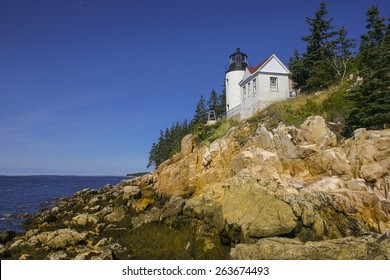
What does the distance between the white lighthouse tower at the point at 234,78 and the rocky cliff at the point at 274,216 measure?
11.6 meters

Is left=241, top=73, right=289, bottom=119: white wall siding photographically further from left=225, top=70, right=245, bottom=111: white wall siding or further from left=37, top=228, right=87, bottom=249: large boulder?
left=37, top=228, right=87, bottom=249: large boulder

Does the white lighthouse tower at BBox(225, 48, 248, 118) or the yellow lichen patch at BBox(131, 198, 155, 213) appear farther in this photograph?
the white lighthouse tower at BBox(225, 48, 248, 118)

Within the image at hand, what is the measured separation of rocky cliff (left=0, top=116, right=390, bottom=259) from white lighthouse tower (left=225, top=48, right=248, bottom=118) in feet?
38.0

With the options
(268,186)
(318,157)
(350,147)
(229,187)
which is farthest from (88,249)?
(350,147)

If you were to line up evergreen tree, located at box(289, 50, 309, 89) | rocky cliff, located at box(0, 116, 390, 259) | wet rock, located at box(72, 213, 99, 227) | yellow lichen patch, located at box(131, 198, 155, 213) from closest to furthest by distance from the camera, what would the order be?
rocky cliff, located at box(0, 116, 390, 259), wet rock, located at box(72, 213, 99, 227), yellow lichen patch, located at box(131, 198, 155, 213), evergreen tree, located at box(289, 50, 309, 89)

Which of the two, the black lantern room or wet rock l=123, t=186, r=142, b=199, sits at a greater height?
the black lantern room

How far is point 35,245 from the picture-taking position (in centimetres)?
1280

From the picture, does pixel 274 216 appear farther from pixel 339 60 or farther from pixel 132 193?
pixel 339 60

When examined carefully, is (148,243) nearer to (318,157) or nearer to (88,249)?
(88,249)

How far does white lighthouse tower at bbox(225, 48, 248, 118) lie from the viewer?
28.7 m

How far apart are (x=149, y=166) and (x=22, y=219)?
47844 millimetres

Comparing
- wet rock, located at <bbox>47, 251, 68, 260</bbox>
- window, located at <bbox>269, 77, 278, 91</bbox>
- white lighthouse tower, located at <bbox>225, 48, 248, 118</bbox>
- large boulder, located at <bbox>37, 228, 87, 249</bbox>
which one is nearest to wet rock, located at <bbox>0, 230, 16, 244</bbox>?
large boulder, located at <bbox>37, 228, 87, 249</bbox>

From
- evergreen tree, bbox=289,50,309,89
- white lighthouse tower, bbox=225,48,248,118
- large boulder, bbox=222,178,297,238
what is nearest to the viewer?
large boulder, bbox=222,178,297,238

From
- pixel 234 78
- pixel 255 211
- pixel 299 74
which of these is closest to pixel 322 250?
pixel 255 211
